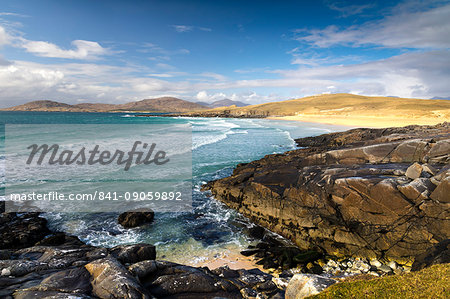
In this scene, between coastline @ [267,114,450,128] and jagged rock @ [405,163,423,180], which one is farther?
coastline @ [267,114,450,128]

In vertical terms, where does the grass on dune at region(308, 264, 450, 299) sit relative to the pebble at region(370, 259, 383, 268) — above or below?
above

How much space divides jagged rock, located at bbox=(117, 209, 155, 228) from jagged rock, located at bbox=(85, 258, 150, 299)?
7.82 meters

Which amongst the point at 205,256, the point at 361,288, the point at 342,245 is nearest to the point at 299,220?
the point at 342,245

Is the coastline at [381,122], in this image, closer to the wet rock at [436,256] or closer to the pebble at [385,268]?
the pebble at [385,268]

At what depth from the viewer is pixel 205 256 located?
1052 centimetres

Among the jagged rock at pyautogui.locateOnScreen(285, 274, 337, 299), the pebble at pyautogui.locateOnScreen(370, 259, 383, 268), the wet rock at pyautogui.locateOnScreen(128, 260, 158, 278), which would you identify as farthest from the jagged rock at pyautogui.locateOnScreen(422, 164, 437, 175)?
the wet rock at pyautogui.locateOnScreen(128, 260, 158, 278)

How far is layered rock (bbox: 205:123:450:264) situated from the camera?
8.91 meters

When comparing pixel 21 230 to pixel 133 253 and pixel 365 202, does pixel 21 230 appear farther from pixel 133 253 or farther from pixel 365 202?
pixel 365 202

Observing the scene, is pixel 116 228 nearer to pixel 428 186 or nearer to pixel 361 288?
pixel 361 288

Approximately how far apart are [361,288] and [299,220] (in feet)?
26.1

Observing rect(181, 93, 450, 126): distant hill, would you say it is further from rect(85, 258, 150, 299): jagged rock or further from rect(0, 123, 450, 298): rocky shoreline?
rect(85, 258, 150, 299): jagged rock

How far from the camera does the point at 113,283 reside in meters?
5.10

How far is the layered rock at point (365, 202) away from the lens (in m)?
8.91

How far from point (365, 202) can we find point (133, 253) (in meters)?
9.30
